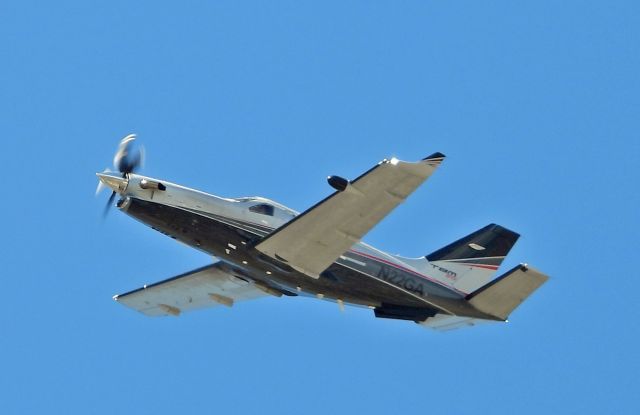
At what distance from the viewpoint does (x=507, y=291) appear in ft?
165

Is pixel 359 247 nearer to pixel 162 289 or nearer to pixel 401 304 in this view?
pixel 401 304

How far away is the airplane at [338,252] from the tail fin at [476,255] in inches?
1.7

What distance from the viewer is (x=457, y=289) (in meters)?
51.8

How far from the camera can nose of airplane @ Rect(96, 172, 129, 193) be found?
49.2m

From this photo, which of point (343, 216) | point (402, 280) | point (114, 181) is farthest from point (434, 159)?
point (114, 181)

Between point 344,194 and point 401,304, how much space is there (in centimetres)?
785

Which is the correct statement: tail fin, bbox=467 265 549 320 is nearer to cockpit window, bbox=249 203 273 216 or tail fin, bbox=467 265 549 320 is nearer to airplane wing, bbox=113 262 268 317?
cockpit window, bbox=249 203 273 216

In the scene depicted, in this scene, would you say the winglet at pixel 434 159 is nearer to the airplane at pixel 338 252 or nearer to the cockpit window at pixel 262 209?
the airplane at pixel 338 252

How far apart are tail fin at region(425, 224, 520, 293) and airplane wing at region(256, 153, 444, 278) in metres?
5.94

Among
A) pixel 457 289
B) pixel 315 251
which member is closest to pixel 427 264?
pixel 457 289

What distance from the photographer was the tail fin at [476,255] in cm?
5228

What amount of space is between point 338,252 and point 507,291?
7.46 meters

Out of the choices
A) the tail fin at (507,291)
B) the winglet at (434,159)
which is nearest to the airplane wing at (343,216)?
the winglet at (434,159)

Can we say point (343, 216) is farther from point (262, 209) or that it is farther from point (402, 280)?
point (402, 280)
